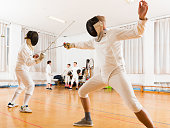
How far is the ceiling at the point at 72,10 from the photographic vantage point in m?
5.29

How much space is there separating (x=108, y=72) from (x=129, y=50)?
5.72 meters

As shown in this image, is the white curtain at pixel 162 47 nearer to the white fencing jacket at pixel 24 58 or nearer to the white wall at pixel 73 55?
the white wall at pixel 73 55

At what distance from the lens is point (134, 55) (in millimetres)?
6805

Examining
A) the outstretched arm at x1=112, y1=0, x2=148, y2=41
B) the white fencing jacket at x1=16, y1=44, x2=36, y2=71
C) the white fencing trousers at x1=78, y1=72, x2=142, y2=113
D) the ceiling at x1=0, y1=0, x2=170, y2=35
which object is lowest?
the white fencing trousers at x1=78, y1=72, x2=142, y2=113

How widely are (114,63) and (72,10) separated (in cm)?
501

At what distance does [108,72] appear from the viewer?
1.55 m

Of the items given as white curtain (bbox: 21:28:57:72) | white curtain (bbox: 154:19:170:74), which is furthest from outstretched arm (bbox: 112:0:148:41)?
white curtain (bbox: 21:28:57:72)

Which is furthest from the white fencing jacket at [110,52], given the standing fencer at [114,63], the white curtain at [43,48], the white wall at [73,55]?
the white curtain at [43,48]

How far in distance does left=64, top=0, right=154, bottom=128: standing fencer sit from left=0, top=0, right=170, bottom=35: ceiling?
3.90 m

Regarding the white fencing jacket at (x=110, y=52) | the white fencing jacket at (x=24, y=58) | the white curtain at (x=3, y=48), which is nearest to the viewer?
the white fencing jacket at (x=110, y=52)

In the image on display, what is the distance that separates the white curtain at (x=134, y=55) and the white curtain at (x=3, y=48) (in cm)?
586

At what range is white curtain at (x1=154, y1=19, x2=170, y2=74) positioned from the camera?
593cm

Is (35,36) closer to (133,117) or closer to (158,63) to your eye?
(133,117)

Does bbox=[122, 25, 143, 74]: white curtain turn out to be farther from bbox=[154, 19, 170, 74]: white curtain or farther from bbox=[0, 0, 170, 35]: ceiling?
bbox=[0, 0, 170, 35]: ceiling
